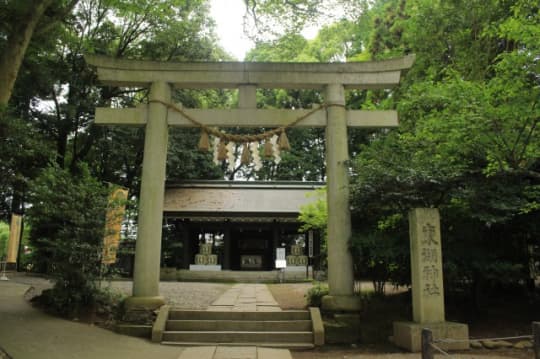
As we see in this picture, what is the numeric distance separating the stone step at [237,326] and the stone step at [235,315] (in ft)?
0.79

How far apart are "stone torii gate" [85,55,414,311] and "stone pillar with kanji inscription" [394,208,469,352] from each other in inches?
60.6

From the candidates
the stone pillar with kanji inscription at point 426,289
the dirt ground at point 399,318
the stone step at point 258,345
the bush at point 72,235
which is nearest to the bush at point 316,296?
the dirt ground at point 399,318

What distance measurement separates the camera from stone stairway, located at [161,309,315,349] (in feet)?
23.9

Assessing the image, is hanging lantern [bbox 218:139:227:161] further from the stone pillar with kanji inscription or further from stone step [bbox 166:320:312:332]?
the stone pillar with kanji inscription

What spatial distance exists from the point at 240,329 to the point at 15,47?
753 cm

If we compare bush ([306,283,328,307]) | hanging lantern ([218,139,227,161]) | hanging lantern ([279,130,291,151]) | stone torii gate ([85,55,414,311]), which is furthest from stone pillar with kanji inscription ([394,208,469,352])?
hanging lantern ([218,139,227,161])

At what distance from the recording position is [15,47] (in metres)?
8.26

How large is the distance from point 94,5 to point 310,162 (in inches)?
703

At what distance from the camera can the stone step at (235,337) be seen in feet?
24.0

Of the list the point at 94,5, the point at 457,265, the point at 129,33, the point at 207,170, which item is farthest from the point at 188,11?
the point at 457,265

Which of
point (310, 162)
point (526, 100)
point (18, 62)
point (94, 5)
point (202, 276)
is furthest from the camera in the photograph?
point (310, 162)

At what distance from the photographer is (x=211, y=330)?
7633 mm

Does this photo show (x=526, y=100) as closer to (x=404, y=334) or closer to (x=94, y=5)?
(x=404, y=334)

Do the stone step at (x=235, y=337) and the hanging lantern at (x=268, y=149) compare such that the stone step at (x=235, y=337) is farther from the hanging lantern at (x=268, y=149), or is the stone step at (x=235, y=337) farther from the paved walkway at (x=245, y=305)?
the hanging lantern at (x=268, y=149)
